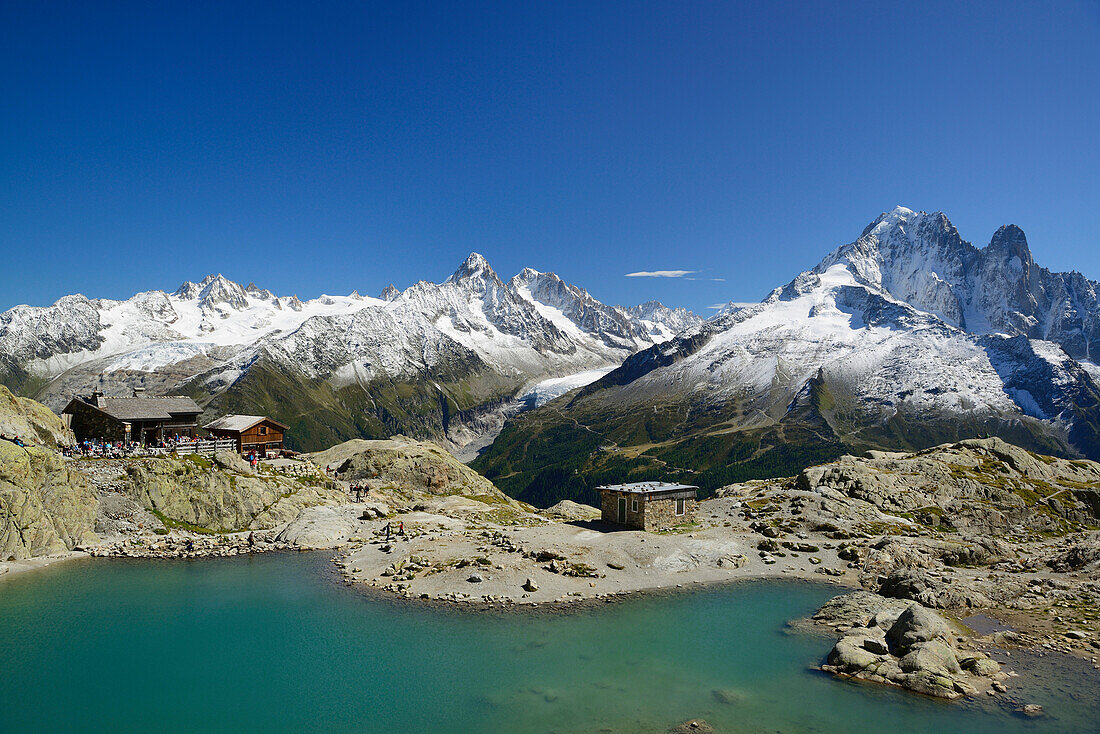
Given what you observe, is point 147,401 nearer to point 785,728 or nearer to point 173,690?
point 173,690

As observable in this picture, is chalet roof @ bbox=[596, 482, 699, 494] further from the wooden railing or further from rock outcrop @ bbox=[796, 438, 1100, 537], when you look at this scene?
the wooden railing

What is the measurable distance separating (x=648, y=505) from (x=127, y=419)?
76192mm

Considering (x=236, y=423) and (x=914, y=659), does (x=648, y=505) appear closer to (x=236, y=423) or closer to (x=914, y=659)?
(x=914, y=659)

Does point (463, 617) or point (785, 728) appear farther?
point (463, 617)

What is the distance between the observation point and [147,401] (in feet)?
327

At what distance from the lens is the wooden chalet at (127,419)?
91.0m

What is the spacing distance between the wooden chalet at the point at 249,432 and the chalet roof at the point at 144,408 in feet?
15.5

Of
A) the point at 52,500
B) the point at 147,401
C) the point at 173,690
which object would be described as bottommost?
the point at 173,690

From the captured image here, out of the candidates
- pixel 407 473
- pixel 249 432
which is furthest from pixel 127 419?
pixel 407 473

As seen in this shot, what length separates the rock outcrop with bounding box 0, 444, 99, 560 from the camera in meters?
64.9

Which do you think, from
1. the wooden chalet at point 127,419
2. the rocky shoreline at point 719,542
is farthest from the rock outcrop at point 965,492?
the wooden chalet at point 127,419

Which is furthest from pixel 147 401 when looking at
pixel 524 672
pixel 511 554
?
pixel 524 672

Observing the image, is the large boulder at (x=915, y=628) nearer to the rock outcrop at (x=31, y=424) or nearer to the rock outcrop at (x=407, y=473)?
the rock outcrop at (x=407, y=473)

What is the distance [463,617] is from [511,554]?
50.6 feet
